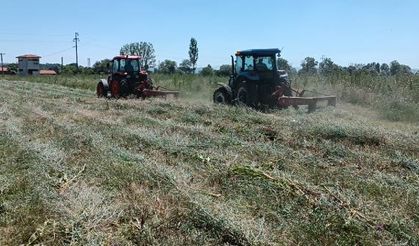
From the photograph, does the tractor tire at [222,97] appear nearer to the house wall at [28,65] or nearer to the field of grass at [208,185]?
the field of grass at [208,185]

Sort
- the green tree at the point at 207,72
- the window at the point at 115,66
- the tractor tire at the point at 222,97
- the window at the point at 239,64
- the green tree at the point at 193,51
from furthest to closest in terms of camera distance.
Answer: the green tree at the point at 193,51
the green tree at the point at 207,72
the window at the point at 115,66
the tractor tire at the point at 222,97
the window at the point at 239,64

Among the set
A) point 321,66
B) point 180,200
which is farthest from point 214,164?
point 321,66

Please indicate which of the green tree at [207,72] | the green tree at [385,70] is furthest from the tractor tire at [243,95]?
the green tree at [207,72]

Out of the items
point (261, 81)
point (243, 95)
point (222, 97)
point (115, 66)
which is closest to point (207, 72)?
point (115, 66)

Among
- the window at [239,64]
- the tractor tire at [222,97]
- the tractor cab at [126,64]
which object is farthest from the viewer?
the tractor cab at [126,64]

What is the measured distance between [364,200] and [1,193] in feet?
12.0

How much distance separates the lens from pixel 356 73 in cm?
1731

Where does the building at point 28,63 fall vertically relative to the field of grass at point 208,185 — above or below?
above

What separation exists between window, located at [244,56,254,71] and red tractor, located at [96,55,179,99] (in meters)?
4.38

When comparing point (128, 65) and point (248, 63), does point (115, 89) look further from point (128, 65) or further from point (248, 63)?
point (248, 63)

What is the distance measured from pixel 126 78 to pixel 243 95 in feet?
18.0

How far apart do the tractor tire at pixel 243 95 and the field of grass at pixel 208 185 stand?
16.0 ft

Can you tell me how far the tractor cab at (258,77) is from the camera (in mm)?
13430

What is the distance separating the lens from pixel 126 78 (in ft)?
56.1
